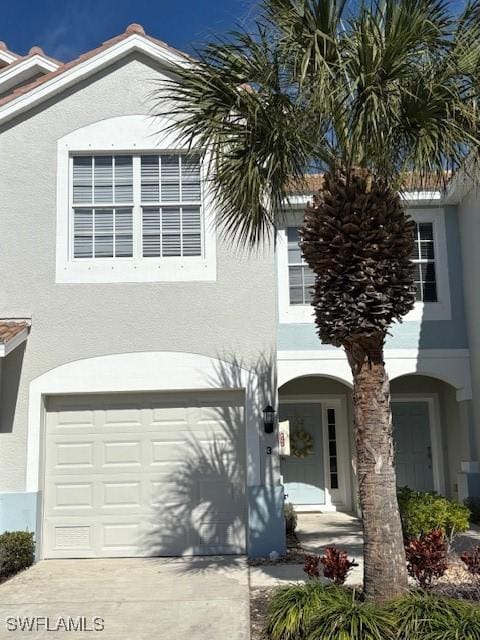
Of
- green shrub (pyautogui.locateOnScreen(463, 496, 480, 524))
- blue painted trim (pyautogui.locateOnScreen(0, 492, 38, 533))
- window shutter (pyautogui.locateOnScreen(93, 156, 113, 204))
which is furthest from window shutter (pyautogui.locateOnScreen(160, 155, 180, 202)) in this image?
green shrub (pyautogui.locateOnScreen(463, 496, 480, 524))

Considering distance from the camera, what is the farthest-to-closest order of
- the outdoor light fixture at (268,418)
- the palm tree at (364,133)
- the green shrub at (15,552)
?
1. the outdoor light fixture at (268,418)
2. the green shrub at (15,552)
3. the palm tree at (364,133)

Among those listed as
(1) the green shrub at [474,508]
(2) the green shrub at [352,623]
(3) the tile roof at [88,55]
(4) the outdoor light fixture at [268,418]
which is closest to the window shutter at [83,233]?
(3) the tile roof at [88,55]

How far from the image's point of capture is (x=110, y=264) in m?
11.4

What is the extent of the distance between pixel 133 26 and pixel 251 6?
17.5 ft

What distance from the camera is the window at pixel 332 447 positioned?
16094mm

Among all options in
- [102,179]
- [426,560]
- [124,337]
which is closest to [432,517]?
[426,560]

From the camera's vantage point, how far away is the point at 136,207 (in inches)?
455

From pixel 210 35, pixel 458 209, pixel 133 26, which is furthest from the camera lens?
pixel 458 209

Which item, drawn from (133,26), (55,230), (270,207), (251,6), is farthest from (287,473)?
(251,6)

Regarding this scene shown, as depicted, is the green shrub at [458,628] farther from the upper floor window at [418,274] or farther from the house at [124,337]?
the upper floor window at [418,274]

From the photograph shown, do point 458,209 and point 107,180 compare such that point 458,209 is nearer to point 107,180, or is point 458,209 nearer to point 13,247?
point 107,180

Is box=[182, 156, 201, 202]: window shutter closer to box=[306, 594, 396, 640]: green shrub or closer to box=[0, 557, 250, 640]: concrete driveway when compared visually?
box=[0, 557, 250, 640]: concrete driveway

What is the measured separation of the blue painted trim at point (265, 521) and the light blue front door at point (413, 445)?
5761 millimetres

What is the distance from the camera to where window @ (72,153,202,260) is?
11523 mm
